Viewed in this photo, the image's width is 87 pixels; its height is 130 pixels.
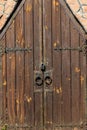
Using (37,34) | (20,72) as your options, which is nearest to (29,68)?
(20,72)

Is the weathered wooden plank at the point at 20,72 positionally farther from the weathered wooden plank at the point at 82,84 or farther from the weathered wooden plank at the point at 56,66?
the weathered wooden plank at the point at 82,84

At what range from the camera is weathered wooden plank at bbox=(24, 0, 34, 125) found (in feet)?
30.3

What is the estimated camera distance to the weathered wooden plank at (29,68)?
9.23 m

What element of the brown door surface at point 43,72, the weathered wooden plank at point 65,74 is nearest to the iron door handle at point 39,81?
the brown door surface at point 43,72

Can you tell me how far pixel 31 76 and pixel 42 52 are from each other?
1.38 feet

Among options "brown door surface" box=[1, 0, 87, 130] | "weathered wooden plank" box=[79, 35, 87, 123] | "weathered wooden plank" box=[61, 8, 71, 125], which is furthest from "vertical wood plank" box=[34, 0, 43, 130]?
"weathered wooden plank" box=[79, 35, 87, 123]

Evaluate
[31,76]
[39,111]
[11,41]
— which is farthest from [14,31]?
[39,111]

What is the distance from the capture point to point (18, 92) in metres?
9.25

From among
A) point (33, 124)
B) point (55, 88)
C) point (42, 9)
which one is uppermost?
point (42, 9)

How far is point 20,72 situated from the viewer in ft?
30.3

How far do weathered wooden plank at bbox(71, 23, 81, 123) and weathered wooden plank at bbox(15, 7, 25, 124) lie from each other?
796 millimetres

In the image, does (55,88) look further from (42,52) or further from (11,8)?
(11,8)

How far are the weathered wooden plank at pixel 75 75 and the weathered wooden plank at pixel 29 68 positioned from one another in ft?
2.14

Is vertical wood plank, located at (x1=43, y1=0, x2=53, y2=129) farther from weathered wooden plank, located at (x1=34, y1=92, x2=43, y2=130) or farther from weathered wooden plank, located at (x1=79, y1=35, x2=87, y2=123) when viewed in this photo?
weathered wooden plank, located at (x1=79, y1=35, x2=87, y2=123)
